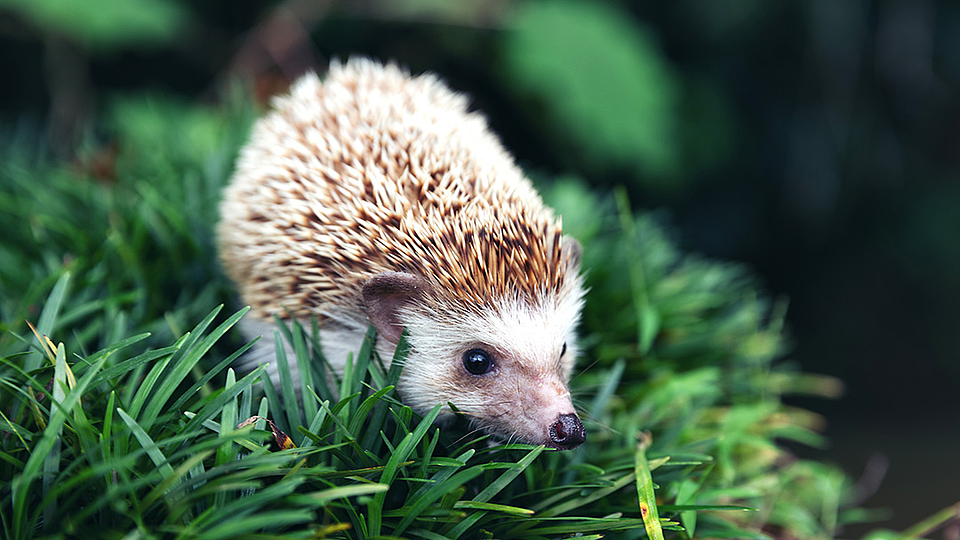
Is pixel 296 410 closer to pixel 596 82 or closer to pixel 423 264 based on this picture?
pixel 423 264

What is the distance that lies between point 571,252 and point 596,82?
3.16 metres

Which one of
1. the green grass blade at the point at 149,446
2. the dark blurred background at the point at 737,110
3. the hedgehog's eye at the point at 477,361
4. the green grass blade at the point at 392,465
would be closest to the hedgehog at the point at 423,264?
the hedgehog's eye at the point at 477,361

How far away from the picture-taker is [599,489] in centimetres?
196

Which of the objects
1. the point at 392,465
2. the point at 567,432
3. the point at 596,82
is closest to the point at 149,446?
the point at 392,465

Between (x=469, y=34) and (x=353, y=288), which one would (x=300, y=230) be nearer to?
(x=353, y=288)

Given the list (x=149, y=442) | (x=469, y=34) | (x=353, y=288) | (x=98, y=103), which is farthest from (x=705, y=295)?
(x=98, y=103)

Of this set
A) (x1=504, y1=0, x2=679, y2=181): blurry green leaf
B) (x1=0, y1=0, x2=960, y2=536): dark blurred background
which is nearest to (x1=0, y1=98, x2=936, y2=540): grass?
(x1=504, y1=0, x2=679, y2=181): blurry green leaf

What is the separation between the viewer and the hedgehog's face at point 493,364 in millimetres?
1849

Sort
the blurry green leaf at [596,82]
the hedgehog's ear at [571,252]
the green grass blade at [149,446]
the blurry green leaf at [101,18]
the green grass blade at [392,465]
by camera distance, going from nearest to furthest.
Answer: the green grass blade at [149,446] < the green grass blade at [392,465] < the hedgehog's ear at [571,252] < the blurry green leaf at [101,18] < the blurry green leaf at [596,82]

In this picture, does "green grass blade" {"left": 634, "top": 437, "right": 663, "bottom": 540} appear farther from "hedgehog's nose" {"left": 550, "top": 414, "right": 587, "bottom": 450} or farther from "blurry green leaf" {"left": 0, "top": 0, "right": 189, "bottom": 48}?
"blurry green leaf" {"left": 0, "top": 0, "right": 189, "bottom": 48}

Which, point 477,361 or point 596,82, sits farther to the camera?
point 596,82

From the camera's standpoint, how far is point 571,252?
2.18m

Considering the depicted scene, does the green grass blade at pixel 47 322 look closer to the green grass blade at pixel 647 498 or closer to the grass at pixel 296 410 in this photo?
the grass at pixel 296 410

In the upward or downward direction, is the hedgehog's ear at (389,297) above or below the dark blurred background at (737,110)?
below
